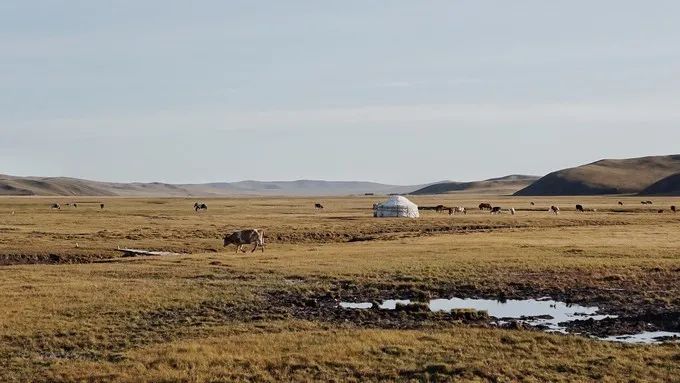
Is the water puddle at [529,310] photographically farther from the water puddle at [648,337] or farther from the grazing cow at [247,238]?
the grazing cow at [247,238]

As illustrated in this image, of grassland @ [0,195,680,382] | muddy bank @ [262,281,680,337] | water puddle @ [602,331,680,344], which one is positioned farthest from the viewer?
muddy bank @ [262,281,680,337]

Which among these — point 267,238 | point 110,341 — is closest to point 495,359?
point 110,341

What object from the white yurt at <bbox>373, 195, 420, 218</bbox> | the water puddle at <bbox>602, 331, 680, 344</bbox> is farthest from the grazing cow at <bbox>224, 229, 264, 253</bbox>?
the white yurt at <bbox>373, 195, 420, 218</bbox>

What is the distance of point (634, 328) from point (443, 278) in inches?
375

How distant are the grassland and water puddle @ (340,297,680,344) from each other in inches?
31.0

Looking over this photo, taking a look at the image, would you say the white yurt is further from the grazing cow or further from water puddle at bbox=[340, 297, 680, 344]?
water puddle at bbox=[340, 297, 680, 344]

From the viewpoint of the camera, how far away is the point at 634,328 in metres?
20.8

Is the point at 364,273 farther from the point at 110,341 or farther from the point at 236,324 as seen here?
the point at 110,341

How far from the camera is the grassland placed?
16.1 metres

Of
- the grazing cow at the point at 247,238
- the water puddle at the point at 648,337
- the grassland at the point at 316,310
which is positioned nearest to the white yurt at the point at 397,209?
the grassland at the point at 316,310

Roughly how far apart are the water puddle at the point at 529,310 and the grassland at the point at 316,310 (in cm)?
79

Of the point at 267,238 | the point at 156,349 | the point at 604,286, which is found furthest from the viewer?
the point at 267,238

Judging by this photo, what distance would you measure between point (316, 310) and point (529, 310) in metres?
6.92

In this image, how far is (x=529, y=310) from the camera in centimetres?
2427
